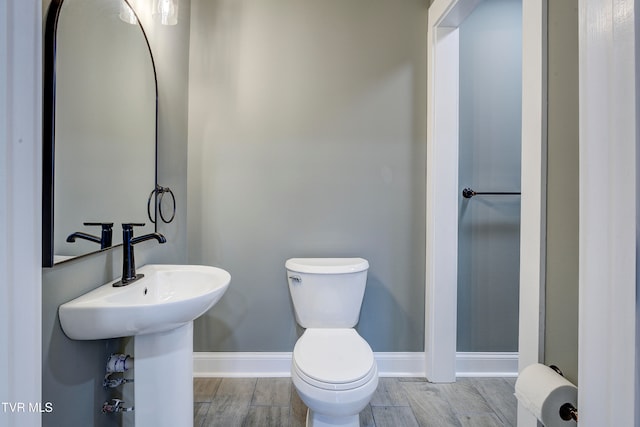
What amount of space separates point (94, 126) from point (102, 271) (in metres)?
0.52

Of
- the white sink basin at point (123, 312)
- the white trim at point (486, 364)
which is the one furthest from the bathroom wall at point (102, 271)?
the white trim at point (486, 364)

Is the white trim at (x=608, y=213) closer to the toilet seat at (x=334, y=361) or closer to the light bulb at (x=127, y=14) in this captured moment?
the toilet seat at (x=334, y=361)

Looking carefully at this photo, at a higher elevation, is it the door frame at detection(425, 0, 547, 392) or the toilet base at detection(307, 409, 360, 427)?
the door frame at detection(425, 0, 547, 392)

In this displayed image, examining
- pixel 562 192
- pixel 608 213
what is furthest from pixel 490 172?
pixel 608 213

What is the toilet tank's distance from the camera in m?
1.71

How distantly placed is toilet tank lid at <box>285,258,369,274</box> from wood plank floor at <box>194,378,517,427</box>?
2.34ft

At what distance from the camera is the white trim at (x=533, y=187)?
2.80 ft

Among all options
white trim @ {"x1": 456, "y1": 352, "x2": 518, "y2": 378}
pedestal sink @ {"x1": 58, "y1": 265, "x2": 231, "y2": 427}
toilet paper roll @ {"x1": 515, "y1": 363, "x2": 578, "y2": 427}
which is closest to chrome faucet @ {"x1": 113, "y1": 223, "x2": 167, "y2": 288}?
pedestal sink @ {"x1": 58, "y1": 265, "x2": 231, "y2": 427}

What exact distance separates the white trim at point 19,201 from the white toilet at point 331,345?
0.92 m

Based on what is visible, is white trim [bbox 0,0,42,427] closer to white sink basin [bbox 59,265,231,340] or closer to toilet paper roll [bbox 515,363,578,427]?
white sink basin [bbox 59,265,231,340]

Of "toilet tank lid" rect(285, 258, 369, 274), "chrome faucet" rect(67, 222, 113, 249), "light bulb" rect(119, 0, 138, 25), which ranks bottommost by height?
"toilet tank lid" rect(285, 258, 369, 274)

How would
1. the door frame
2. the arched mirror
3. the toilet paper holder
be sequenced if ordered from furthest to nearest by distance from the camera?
the door frame < the arched mirror < the toilet paper holder

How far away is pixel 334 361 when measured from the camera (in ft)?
4.45

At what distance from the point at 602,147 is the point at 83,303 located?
1.28 meters
